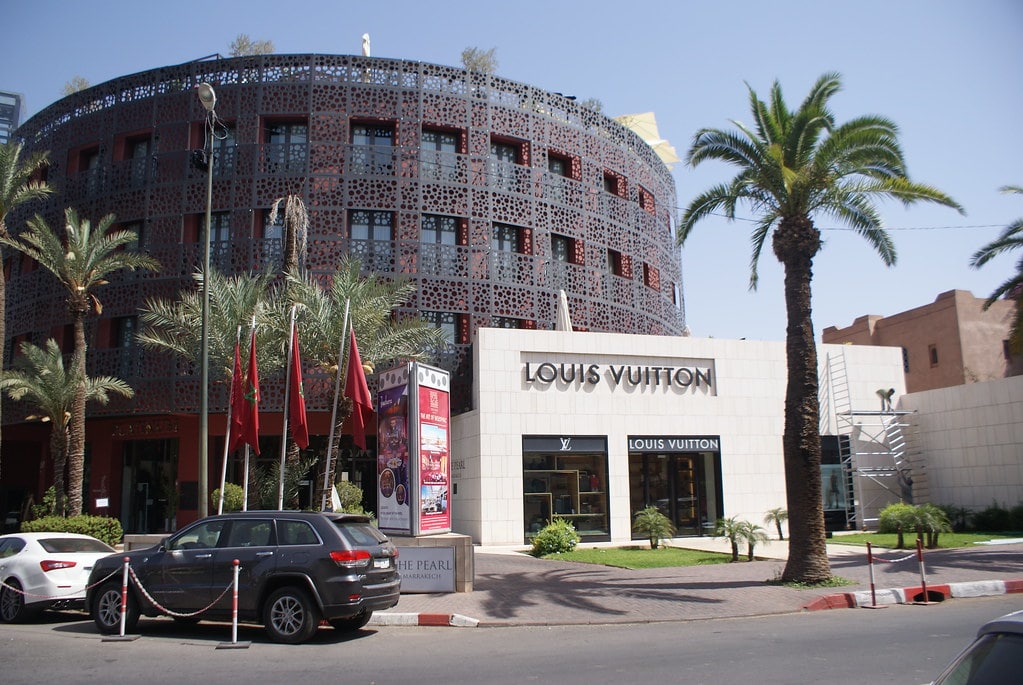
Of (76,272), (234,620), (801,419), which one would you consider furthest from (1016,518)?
(76,272)

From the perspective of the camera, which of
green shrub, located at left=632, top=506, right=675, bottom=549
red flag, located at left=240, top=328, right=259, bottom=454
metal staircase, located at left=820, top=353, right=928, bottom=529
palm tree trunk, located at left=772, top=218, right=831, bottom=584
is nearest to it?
palm tree trunk, located at left=772, top=218, right=831, bottom=584

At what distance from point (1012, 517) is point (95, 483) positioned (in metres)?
33.4

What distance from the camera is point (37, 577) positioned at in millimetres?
13148

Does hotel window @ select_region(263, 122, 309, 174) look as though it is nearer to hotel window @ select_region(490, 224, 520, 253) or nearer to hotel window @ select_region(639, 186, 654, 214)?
hotel window @ select_region(490, 224, 520, 253)

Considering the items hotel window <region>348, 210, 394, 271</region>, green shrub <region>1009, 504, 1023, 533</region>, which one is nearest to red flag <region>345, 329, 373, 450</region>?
hotel window <region>348, 210, 394, 271</region>

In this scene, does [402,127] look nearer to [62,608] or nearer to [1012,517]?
[62,608]

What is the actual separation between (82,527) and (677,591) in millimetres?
Result: 15491

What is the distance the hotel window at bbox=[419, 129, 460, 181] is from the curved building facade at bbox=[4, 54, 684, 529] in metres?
0.07

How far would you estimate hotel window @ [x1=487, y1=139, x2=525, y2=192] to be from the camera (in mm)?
31875

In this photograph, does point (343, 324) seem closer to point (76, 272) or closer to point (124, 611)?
point (76, 272)

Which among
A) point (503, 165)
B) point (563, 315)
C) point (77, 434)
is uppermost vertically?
point (503, 165)

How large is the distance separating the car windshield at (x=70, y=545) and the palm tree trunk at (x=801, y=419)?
43.4ft

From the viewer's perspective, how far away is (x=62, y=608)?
13.8 m

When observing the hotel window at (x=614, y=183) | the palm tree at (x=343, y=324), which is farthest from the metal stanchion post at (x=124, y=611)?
the hotel window at (x=614, y=183)
